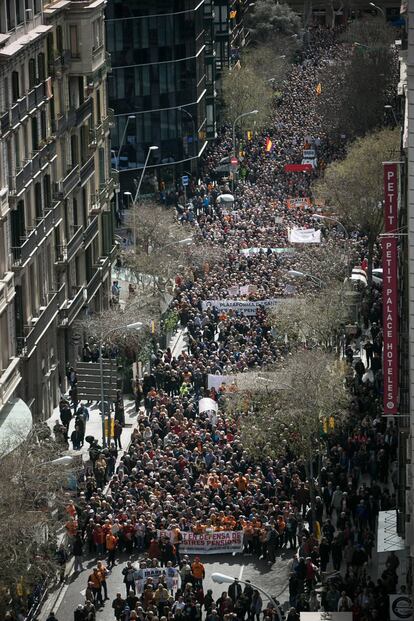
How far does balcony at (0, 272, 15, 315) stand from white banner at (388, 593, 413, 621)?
2410cm

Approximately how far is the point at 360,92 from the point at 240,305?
48.3m

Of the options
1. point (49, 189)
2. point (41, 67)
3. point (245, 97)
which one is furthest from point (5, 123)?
point (245, 97)

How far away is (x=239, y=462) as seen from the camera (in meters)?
69.4

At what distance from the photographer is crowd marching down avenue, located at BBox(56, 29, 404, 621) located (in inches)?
2286

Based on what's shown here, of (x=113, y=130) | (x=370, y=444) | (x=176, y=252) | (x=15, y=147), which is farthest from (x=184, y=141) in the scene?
(x=370, y=444)

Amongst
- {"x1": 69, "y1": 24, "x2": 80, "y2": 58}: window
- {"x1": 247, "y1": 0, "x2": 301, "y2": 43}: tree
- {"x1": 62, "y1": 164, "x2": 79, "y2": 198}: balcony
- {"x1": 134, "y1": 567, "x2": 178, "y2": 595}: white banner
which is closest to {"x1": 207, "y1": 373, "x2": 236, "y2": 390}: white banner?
{"x1": 62, "y1": 164, "x2": 79, "y2": 198}: balcony

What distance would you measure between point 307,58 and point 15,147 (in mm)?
109243

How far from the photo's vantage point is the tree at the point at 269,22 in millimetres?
178625

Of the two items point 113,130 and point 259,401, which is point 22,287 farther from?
point 113,130

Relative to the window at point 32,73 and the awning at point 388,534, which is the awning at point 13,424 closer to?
the awning at point 388,534

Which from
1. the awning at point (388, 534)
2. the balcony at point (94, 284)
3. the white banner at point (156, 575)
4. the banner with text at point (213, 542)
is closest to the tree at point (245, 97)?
the balcony at point (94, 284)

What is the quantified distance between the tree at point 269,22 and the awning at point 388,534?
118 metres

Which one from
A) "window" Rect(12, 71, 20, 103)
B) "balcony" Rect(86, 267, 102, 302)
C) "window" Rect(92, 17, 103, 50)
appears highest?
"window" Rect(12, 71, 20, 103)

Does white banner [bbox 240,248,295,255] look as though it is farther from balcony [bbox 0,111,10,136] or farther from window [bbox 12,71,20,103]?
balcony [bbox 0,111,10,136]
